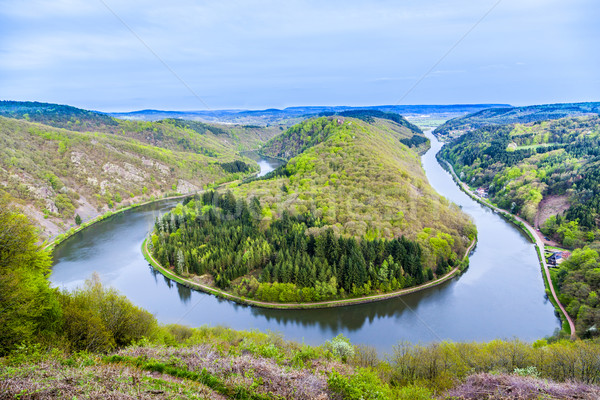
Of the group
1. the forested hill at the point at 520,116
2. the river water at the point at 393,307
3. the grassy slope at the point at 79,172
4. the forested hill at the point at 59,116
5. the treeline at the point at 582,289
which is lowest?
the river water at the point at 393,307

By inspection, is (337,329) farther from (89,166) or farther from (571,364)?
(89,166)

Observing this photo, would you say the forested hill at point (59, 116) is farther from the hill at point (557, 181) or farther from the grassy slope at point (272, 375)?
the grassy slope at point (272, 375)

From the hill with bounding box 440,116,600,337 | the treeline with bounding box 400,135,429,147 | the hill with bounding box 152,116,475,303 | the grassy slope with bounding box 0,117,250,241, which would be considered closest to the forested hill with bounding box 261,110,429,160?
the treeline with bounding box 400,135,429,147

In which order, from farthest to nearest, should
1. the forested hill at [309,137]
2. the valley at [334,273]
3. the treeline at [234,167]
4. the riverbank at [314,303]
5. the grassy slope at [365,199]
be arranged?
the treeline at [234,167] → the forested hill at [309,137] → the grassy slope at [365,199] → the riverbank at [314,303] → the valley at [334,273]

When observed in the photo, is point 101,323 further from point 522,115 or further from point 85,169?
point 522,115

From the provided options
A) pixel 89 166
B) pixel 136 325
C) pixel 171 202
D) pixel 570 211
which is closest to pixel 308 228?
pixel 136 325

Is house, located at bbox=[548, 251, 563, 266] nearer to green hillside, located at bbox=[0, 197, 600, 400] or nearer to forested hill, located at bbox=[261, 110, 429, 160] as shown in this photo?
green hillside, located at bbox=[0, 197, 600, 400]

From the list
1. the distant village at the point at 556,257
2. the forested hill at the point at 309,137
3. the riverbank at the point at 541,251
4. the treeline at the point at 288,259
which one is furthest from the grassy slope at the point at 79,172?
the distant village at the point at 556,257
